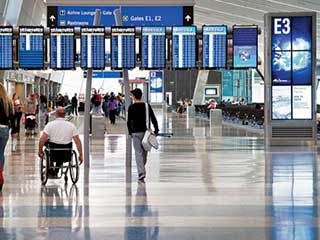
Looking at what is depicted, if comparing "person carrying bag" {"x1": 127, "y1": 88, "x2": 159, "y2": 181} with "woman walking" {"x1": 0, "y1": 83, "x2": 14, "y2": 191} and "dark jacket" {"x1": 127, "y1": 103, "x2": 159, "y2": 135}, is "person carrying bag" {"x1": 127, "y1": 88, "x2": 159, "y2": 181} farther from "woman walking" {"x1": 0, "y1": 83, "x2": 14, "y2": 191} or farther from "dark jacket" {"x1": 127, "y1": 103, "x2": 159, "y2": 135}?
"woman walking" {"x1": 0, "y1": 83, "x2": 14, "y2": 191}

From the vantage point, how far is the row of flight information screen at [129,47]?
17.5 meters

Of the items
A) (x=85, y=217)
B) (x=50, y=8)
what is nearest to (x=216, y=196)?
(x=85, y=217)

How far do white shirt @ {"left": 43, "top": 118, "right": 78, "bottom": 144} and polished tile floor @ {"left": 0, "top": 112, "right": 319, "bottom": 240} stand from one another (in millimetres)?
744

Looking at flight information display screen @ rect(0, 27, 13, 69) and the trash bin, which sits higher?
flight information display screen @ rect(0, 27, 13, 69)

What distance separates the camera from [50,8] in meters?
18.4

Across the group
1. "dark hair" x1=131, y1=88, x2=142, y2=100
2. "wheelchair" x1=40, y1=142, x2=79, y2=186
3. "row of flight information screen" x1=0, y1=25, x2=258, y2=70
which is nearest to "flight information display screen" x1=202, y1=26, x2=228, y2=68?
"row of flight information screen" x1=0, y1=25, x2=258, y2=70

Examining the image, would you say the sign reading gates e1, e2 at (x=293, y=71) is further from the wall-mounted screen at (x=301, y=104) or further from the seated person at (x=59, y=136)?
the seated person at (x=59, y=136)

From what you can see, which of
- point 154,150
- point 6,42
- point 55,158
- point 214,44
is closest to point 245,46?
point 214,44

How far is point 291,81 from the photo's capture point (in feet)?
72.5

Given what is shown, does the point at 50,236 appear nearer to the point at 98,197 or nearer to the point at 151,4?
the point at 98,197

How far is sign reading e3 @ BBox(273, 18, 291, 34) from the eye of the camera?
2220 cm

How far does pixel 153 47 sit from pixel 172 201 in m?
8.00

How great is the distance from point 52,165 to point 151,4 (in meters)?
7.06

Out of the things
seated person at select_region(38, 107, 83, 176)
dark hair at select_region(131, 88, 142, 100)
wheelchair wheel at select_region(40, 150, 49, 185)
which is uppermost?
dark hair at select_region(131, 88, 142, 100)
